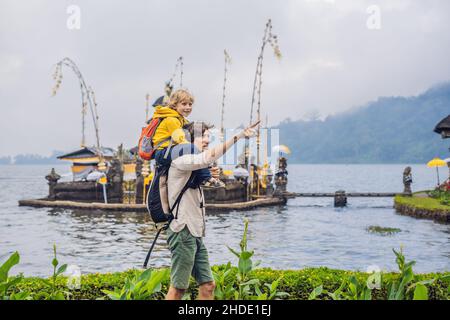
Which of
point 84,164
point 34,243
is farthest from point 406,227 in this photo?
point 84,164

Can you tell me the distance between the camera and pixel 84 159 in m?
37.8

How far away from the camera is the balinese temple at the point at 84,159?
→ 37.8 meters

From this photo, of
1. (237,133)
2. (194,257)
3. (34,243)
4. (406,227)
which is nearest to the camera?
(237,133)

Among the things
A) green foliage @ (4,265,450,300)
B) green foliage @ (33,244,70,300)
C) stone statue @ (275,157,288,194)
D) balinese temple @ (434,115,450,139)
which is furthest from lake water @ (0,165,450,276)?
green foliage @ (33,244,70,300)

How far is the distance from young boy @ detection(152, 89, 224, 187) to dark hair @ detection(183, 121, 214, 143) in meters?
0.05

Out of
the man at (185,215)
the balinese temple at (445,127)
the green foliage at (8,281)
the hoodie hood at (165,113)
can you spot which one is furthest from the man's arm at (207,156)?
the balinese temple at (445,127)

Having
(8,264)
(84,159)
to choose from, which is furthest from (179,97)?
(84,159)

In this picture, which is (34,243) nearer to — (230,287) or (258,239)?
(258,239)

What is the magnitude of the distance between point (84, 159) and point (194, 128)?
3434cm

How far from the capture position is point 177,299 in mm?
4738

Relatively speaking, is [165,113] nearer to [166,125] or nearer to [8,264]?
[166,125]

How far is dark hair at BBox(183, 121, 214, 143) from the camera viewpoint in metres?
4.73

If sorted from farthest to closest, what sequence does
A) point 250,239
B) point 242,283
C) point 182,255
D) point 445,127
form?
point 445,127 → point 250,239 → point 242,283 → point 182,255

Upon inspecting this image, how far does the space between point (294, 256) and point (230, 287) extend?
1010 cm
